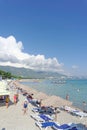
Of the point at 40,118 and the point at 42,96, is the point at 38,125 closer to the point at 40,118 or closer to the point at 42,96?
the point at 40,118

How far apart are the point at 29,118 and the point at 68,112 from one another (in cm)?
603

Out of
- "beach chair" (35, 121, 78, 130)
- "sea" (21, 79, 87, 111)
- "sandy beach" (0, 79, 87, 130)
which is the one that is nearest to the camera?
"beach chair" (35, 121, 78, 130)

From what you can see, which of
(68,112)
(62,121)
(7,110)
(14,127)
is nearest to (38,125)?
(14,127)

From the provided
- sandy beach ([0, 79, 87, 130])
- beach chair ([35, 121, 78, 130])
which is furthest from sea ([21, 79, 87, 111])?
beach chair ([35, 121, 78, 130])

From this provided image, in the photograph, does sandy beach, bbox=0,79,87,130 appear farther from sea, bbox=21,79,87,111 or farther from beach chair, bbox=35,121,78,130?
sea, bbox=21,79,87,111

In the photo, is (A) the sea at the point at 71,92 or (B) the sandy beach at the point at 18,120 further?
(A) the sea at the point at 71,92

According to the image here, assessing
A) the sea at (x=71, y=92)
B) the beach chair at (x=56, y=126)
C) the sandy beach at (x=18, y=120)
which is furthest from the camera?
the sea at (x=71, y=92)

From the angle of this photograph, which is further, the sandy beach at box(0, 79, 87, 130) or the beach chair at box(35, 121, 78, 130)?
the sandy beach at box(0, 79, 87, 130)

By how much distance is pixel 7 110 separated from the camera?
2103 cm

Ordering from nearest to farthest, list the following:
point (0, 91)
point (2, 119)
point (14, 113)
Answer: point (2, 119)
point (14, 113)
point (0, 91)

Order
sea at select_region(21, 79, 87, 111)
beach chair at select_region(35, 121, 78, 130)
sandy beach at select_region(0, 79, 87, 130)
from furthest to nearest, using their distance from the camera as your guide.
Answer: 1. sea at select_region(21, 79, 87, 111)
2. sandy beach at select_region(0, 79, 87, 130)
3. beach chair at select_region(35, 121, 78, 130)

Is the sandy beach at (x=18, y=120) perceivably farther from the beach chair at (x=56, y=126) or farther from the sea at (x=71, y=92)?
the sea at (x=71, y=92)

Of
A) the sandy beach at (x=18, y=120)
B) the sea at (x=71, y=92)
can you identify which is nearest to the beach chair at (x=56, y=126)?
the sandy beach at (x=18, y=120)

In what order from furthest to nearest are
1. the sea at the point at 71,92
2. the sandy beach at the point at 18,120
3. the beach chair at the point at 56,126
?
the sea at the point at 71,92 → the sandy beach at the point at 18,120 → the beach chair at the point at 56,126
